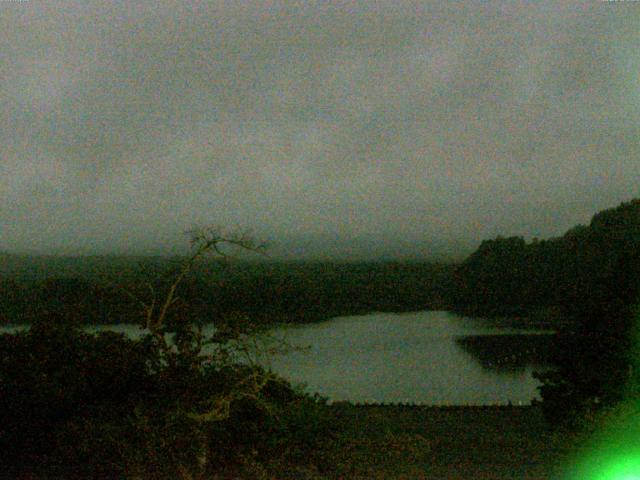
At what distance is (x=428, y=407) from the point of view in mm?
12688

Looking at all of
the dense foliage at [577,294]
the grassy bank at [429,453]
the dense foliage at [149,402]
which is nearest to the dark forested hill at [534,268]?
the dense foliage at [577,294]

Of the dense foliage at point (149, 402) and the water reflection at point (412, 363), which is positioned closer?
the dense foliage at point (149, 402)

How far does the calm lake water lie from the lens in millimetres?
20625

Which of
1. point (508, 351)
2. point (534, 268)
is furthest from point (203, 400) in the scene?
point (534, 268)

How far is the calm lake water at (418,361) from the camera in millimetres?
20625

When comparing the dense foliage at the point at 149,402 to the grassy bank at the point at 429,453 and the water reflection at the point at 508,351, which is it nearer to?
the grassy bank at the point at 429,453

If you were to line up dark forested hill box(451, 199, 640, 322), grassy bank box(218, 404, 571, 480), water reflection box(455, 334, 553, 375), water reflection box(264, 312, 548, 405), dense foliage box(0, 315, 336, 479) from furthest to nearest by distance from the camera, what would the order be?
dark forested hill box(451, 199, 640, 322)
water reflection box(455, 334, 553, 375)
water reflection box(264, 312, 548, 405)
grassy bank box(218, 404, 571, 480)
dense foliage box(0, 315, 336, 479)

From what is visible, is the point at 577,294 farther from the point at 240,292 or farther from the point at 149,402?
the point at 149,402

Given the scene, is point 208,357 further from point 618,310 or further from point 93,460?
point 618,310

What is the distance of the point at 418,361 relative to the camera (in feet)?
91.9

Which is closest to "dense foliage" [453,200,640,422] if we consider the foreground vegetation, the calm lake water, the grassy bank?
the foreground vegetation

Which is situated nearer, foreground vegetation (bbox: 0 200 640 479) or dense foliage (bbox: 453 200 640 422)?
foreground vegetation (bbox: 0 200 640 479)

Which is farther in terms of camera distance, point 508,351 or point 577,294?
point 508,351

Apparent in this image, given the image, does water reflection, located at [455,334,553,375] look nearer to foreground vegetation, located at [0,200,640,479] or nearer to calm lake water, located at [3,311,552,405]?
calm lake water, located at [3,311,552,405]
